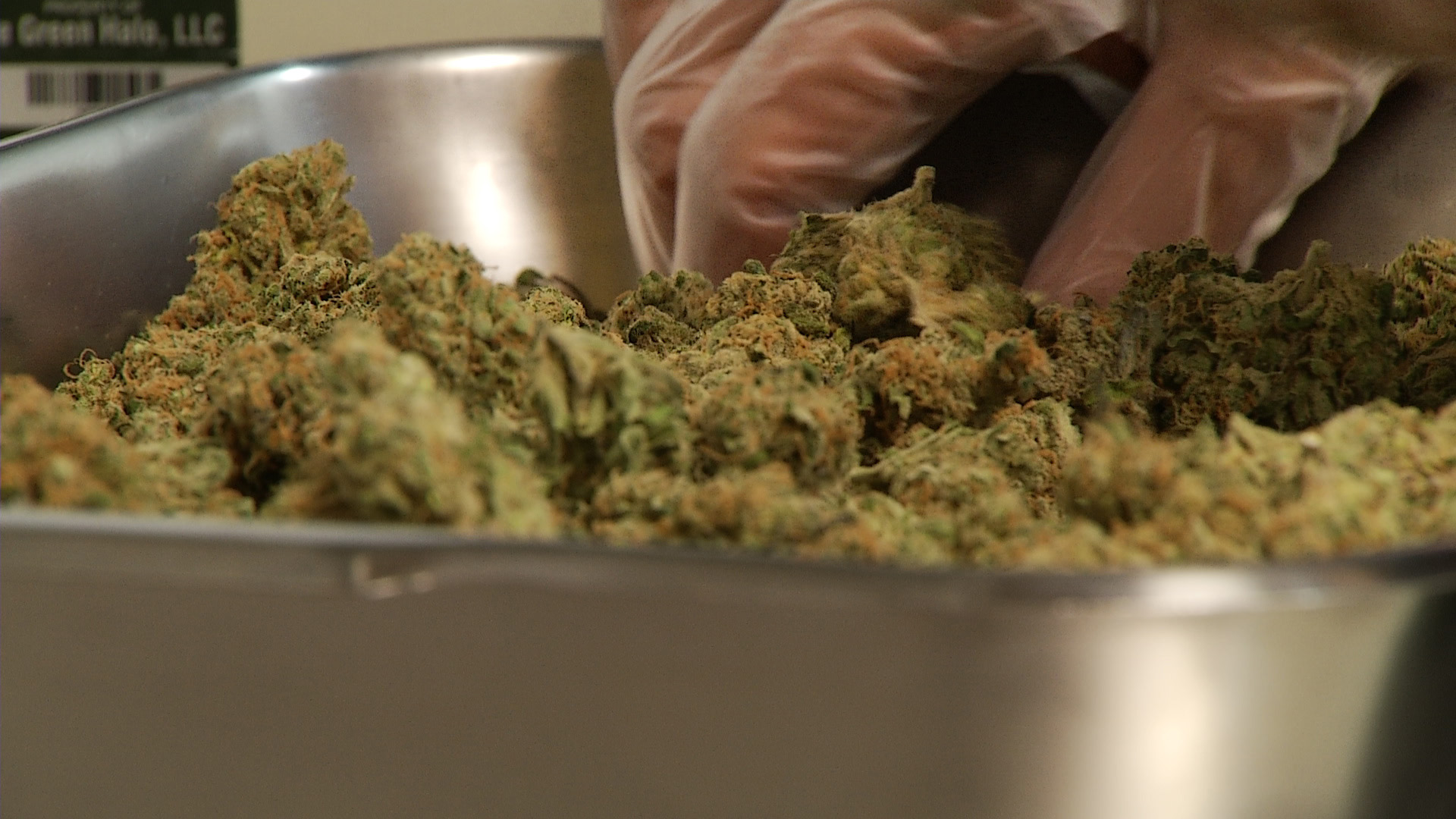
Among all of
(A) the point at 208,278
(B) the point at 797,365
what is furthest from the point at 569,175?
(B) the point at 797,365

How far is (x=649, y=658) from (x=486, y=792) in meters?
0.05

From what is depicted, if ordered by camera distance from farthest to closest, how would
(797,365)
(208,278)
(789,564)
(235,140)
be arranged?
(235,140)
(208,278)
(797,365)
(789,564)

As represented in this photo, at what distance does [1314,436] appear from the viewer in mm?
306

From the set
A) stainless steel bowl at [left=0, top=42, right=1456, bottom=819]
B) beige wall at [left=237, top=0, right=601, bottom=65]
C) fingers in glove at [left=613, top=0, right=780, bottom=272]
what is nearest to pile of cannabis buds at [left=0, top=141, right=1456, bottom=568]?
stainless steel bowl at [left=0, top=42, right=1456, bottom=819]

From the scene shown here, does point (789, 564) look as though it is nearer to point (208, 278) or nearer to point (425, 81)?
point (208, 278)

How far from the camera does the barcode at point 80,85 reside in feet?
3.25

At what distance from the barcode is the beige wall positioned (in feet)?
0.28

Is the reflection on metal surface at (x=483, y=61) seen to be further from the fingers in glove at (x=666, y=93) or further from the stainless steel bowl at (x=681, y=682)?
the stainless steel bowl at (x=681, y=682)

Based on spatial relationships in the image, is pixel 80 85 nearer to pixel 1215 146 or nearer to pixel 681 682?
pixel 1215 146

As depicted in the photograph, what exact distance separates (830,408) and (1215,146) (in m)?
0.30

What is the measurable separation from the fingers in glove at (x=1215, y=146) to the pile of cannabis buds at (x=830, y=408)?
8cm

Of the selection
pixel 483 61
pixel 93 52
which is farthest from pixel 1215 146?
pixel 93 52

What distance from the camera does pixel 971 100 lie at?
61 cm

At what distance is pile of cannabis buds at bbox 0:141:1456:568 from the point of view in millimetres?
267
